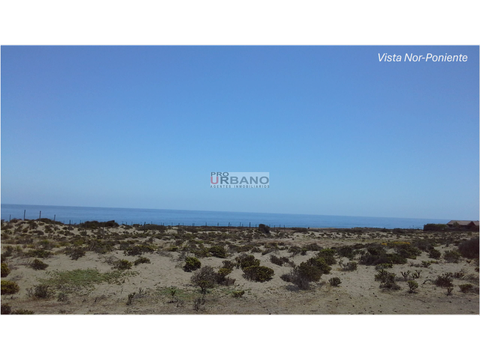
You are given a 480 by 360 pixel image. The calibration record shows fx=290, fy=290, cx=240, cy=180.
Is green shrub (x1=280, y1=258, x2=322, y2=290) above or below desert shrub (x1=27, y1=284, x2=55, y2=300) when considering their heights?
above

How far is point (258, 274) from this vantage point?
39.8ft

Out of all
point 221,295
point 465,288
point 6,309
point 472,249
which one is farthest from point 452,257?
point 6,309

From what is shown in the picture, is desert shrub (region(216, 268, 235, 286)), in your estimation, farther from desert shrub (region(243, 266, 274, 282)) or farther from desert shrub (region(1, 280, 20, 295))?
desert shrub (region(1, 280, 20, 295))

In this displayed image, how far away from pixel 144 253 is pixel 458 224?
48.8 metres

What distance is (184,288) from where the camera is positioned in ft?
35.5

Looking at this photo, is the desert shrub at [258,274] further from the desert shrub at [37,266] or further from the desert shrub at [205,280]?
the desert shrub at [37,266]

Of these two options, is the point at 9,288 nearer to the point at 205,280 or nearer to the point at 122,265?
the point at 122,265

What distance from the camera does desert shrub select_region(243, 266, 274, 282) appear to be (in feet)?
39.5

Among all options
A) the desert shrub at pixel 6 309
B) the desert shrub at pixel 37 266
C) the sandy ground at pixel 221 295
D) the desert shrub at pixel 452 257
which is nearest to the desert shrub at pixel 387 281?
the sandy ground at pixel 221 295

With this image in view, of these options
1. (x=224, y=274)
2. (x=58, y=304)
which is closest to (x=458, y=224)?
(x=224, y=274)

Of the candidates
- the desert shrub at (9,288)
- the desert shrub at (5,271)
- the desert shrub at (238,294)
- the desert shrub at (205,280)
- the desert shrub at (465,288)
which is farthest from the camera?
the desert shrub at (5,271)

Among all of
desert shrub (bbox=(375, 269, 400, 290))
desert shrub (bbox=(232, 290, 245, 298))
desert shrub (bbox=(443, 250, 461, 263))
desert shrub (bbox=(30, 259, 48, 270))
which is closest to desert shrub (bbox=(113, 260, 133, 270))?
desert shrub (bbox=(30, 259, 48, 270))

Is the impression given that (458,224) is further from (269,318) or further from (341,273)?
(269,318)

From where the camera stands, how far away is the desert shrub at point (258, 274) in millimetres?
12031
